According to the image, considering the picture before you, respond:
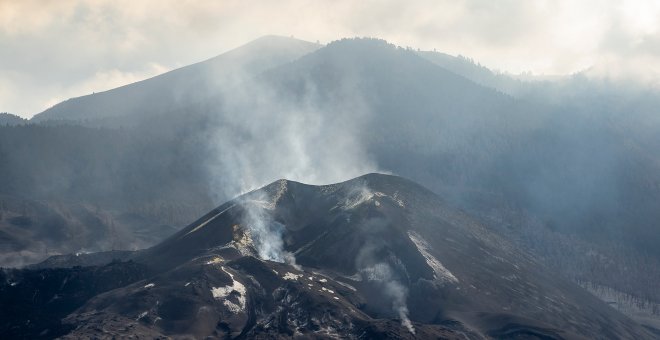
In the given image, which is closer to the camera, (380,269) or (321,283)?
(321,283)

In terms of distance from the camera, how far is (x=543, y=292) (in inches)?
6107

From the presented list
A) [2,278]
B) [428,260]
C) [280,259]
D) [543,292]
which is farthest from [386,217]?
[2,278]

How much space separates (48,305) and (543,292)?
112m

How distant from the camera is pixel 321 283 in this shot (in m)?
132

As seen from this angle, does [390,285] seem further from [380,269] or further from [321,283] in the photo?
[321,283]

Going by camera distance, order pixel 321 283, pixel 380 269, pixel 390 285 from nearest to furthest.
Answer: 1. pixel 321 283
2. pixel 390 285
3. pixel 380 269

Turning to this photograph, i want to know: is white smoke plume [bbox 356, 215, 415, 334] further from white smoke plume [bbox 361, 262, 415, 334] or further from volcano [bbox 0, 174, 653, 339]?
volcano [bbox 0, 174, 653, 339]

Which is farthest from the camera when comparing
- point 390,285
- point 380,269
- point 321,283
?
point 380,269

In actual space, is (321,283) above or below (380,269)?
below

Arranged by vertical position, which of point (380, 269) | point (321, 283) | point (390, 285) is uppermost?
point (380, 269)

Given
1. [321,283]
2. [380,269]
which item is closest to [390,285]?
[380,269]

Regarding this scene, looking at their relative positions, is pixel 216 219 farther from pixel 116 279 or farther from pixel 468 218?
pixel 468 218

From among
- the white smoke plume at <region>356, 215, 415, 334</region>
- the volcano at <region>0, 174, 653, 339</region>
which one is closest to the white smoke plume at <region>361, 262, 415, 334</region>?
the white smoke plume at <region>356, 215, 415, 334</region>

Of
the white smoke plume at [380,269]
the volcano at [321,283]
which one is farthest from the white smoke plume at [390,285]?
the volcano at [321,283]
